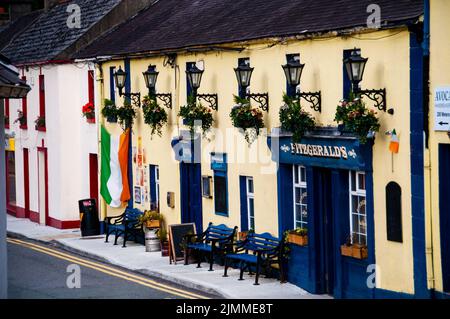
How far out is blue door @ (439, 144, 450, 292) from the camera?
1727cm

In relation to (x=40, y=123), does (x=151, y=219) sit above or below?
below

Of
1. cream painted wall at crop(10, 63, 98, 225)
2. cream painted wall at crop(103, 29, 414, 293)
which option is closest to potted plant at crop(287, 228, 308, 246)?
cream painted wall at crop(103, 29, 414, 293)

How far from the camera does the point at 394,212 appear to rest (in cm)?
1877

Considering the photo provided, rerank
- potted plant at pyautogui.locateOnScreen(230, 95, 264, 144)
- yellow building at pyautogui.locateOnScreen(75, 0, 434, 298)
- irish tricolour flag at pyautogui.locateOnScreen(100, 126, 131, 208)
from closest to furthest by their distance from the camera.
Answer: yellow building at pyautogui.locateOnScreen(75, 0, 434, 298)
potted plant at pyautogui.locateOnScreen(230, 95, 264, 144)
irish tricolour flag at pyautogui.locateOnScreen(100, 126, 131, 208)

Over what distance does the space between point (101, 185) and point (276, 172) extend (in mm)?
10267

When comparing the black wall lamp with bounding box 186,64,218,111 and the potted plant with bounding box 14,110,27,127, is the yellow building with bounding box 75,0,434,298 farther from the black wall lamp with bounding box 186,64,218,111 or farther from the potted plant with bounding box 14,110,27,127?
the potted plant with bounding box 14,110,27,127

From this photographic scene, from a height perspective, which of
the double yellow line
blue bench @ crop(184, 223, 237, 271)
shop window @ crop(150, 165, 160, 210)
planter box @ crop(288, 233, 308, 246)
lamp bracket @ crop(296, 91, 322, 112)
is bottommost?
the double yellow line

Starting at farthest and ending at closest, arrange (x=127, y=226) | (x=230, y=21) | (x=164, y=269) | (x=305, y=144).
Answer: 1. (x=127, y=226)
2. (x=230, y=21)
3. (x=164, y=269)
4. (x=305, y=144)

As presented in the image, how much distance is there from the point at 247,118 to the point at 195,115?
2.95 meters

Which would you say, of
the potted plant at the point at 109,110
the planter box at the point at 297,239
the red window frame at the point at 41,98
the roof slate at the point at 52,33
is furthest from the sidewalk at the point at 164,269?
the roof slate at the point at 52,33

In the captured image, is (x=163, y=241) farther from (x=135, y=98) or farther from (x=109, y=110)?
(x=109, y=110)

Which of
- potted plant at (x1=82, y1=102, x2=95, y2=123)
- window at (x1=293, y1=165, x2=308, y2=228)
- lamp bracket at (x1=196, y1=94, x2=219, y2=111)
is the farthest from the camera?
potted plant at (x1=82, y1=102, x2=95, y2=123)

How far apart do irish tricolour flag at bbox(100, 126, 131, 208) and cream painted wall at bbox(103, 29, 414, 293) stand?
0.80 metres

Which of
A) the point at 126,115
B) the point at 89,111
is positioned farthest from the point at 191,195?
the point at 89,111
